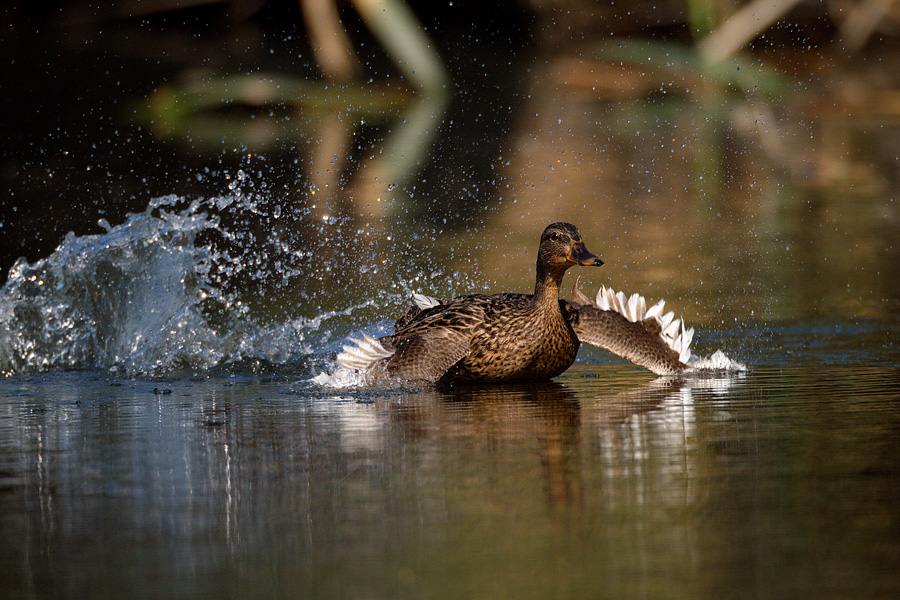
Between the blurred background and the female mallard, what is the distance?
1505 mm

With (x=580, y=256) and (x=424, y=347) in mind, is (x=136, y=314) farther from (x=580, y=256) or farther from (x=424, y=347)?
(x=580, y=256)

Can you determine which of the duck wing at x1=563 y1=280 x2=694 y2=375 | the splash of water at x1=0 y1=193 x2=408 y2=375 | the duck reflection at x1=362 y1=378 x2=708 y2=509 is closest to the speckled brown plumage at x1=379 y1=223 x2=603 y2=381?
the duck reflection at x1=362 y1=378 x2=708 y2=509

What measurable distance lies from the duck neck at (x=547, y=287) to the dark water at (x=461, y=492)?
24.3 inches

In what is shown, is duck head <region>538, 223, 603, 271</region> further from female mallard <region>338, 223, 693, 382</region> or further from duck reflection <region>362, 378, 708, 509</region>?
duck reflection <region>362, 378, 708, 509</region>

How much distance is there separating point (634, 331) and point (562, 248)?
2.22 feet

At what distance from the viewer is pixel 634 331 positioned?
7.38 meters

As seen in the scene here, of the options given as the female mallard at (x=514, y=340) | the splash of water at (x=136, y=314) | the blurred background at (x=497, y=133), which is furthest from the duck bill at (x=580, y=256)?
the blurred background at (x=497, y=133)

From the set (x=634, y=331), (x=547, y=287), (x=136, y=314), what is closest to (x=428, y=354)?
(x=547, y=287)

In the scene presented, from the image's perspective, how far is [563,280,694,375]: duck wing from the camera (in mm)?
7195

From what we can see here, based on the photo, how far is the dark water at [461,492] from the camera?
3.46m

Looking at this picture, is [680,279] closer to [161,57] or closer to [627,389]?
[627,389]

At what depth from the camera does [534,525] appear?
3.89 meters

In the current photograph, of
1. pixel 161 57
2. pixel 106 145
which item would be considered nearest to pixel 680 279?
pixel 106 145

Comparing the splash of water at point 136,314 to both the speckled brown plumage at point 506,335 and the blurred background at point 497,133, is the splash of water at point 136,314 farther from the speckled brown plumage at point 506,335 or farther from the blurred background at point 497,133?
the speckled brown plumage at point 506,335
